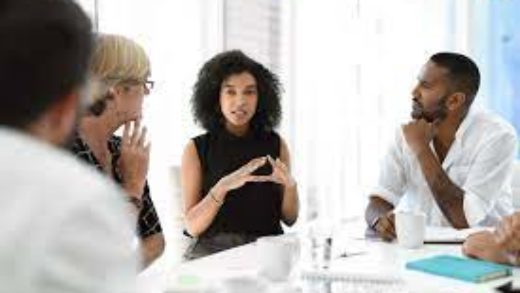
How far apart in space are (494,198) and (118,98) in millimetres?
1582

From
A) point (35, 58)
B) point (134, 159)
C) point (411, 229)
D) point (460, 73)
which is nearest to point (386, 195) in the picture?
point (460, 73)

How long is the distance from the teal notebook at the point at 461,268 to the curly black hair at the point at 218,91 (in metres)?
1.18

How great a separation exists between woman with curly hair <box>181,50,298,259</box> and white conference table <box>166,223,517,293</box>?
0.47m

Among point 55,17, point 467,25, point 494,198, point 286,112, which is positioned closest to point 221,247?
point 494,198

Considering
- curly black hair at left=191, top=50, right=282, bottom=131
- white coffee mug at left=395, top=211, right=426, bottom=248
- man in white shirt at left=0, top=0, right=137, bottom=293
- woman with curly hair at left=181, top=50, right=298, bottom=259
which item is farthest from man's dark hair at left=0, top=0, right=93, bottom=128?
curly black hair at left=191, top=50, right=282, bottom=131

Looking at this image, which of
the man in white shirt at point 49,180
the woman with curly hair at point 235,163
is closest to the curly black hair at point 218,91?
the woman with curly hair at point 235,163

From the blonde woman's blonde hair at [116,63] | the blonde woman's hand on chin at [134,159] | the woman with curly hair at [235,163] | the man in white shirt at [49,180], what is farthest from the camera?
the woman with curly hair at [235,163]

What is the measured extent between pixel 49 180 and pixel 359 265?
129 cm

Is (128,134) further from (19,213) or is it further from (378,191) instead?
(19,213)

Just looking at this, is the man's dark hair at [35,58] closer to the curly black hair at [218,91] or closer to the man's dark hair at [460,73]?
the curly black hair at [218,91]

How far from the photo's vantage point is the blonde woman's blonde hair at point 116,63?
1794 mm

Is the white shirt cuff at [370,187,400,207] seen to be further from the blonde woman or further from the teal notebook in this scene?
the blonde woman

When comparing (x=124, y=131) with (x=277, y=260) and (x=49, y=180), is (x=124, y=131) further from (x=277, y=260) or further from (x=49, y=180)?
(x=49, y=180)

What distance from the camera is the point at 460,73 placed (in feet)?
9.46
